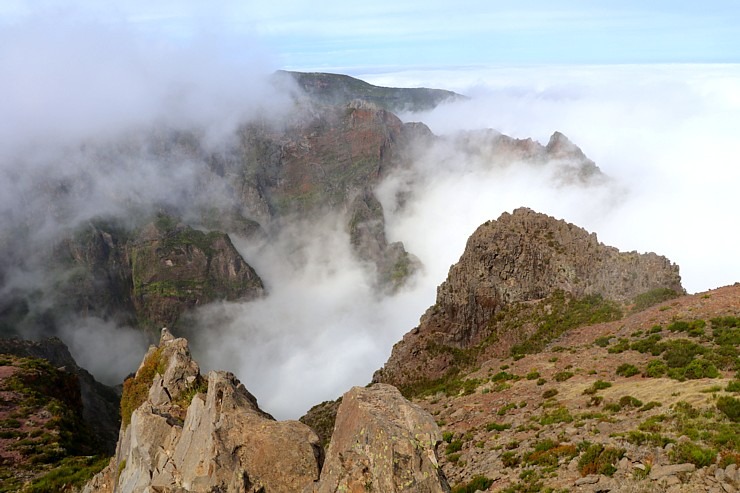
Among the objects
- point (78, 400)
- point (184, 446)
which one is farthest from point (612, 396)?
point (78, 400)

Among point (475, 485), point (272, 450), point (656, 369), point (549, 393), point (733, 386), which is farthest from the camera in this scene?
point (549, 393)

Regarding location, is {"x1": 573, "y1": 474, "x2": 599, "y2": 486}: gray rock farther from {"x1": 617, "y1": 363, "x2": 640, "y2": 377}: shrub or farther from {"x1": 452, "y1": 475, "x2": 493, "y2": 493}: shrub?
{"x1": 617, "y1": 363, "x2": 640, "y2": 377}: shrub

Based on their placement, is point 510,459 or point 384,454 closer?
point 384,454

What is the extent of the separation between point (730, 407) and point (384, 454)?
2043cm

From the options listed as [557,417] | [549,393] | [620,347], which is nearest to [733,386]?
[557,417]

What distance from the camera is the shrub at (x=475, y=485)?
26.8m

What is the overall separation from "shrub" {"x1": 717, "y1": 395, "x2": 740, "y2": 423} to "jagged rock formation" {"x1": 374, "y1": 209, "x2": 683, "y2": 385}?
43.4 metres

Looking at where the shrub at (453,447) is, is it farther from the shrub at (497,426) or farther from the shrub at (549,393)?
the shrub at (549,393)

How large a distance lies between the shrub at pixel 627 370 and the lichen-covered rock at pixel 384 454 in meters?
26.2

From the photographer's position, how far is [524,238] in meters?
85.2

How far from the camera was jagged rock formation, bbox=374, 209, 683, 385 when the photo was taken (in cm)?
7288

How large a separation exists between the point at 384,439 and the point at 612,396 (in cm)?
2264

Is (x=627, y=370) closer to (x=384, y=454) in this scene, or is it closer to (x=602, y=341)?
(x=602, y=341)

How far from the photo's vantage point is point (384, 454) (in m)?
16.9
